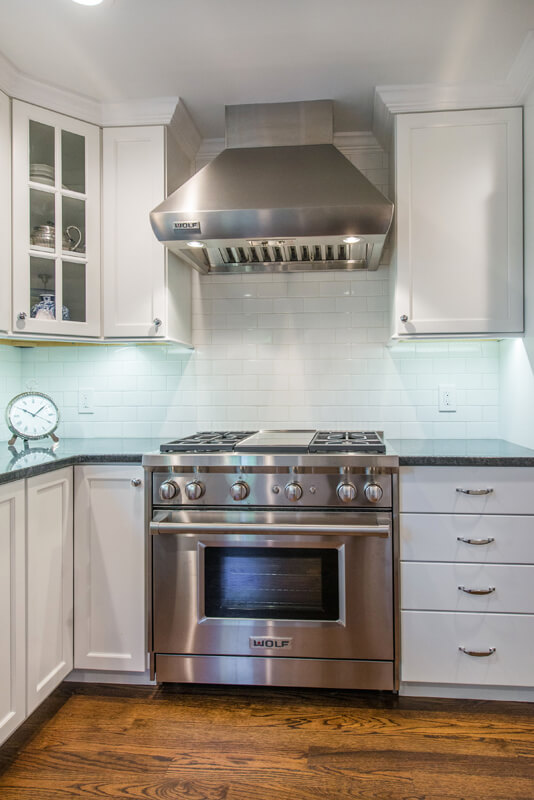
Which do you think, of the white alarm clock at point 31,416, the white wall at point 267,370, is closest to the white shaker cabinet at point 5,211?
the white alarm clock at point 31,416

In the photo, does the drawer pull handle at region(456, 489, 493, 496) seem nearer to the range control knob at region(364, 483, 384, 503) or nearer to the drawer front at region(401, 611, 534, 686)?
the range control knob at region(364, 483, 384, 503)

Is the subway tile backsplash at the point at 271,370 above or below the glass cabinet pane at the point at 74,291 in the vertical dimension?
below

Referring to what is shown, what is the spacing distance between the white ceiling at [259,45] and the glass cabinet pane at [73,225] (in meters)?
0.47

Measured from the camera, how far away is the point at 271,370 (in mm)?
2699

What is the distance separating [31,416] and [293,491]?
1.22 meters

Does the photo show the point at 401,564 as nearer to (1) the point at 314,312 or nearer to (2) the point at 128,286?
(1) the point at 314,312

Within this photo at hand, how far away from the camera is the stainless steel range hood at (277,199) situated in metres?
2.07

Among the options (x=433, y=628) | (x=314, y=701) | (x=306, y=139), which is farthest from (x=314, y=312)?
(x=314, y=701)

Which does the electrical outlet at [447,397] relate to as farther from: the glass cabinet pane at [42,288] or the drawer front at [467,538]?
the glass cabinet pane at [42,288]

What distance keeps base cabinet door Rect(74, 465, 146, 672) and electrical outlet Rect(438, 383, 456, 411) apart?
1.48 m

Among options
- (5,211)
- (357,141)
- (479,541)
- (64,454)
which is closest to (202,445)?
(64,454)

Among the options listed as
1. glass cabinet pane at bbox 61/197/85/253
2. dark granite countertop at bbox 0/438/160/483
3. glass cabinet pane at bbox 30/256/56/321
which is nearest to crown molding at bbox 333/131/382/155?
glass cabinet pane at bbox 61/197/85/253

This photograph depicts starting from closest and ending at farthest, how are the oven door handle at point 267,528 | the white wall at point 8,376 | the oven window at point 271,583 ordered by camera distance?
the oven door handle at point 267,528 → the oven window at point 271,583 → the white wall at point 8,376

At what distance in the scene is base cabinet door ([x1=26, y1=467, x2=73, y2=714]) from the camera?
1.80m
